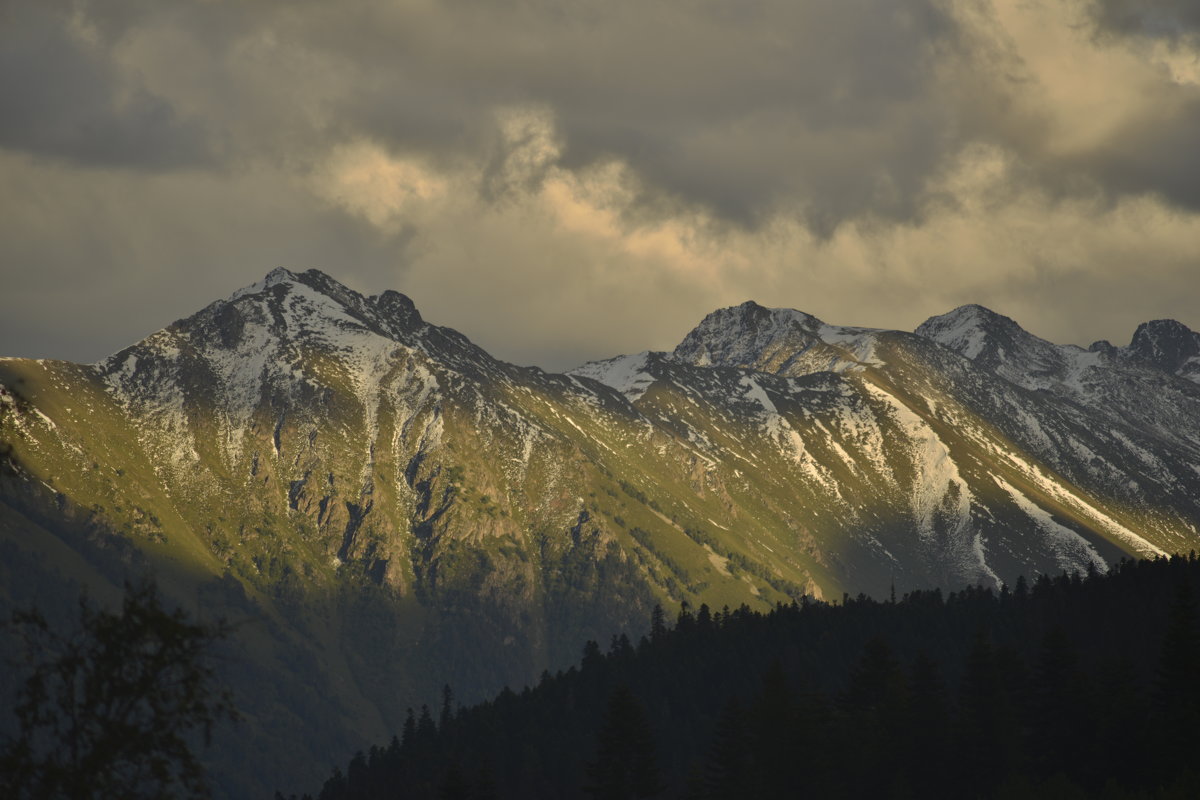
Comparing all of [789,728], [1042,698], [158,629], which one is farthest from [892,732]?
[158,629]

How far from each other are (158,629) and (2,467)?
7679mm

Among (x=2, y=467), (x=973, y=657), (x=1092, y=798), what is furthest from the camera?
(x=973, y=657)

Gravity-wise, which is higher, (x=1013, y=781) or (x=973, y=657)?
(x=973, y=657)

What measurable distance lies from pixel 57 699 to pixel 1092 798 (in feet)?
327

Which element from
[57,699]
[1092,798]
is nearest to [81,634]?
[57,699]

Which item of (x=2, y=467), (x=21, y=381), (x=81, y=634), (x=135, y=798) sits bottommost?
(x=135, y=798)

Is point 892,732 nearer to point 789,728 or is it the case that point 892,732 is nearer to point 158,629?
point 789,728

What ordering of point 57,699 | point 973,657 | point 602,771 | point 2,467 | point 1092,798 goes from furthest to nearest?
point 973,657
point 602,771
point 1092,798
point 57,699
point 2,467

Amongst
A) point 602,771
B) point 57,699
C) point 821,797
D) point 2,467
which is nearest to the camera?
point 2,467

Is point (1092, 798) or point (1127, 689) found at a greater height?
point (1127, 689)

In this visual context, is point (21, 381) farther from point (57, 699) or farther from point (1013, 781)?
point (1013, 781)

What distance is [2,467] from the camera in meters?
48.7

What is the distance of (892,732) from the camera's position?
150m

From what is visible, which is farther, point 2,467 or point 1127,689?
point 1127,689
